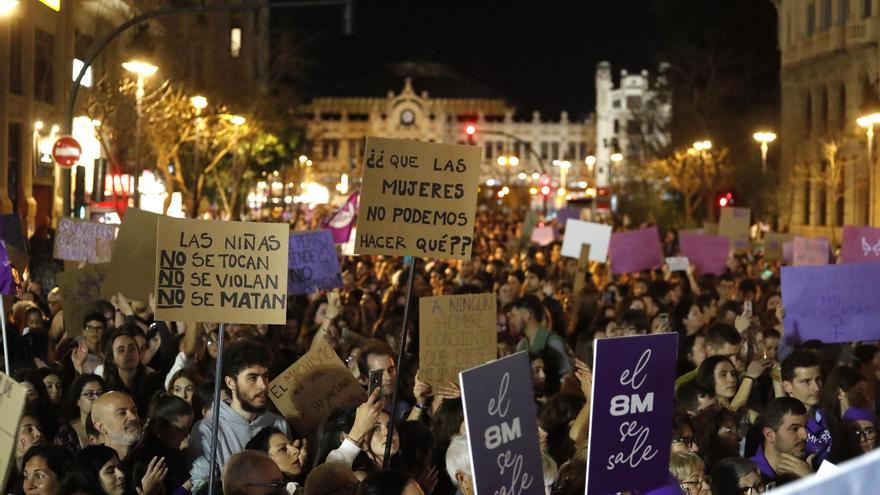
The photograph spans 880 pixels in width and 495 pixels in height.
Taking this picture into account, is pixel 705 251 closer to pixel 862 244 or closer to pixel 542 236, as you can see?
pixel 862 244

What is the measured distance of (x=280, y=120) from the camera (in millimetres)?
49906

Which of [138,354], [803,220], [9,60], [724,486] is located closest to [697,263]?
[138,354]

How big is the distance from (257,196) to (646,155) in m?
21.9

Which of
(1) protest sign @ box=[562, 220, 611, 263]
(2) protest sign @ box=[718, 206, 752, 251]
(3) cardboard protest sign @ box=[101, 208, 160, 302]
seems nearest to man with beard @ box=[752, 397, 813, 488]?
(3) cardboard protest sign @ box=[101, 208, 160, 302]

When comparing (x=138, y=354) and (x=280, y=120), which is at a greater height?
(x=280, y=120)

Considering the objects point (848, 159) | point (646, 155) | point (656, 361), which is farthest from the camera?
point (646, 155)

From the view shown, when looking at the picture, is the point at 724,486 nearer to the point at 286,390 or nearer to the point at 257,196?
the point at 286,390

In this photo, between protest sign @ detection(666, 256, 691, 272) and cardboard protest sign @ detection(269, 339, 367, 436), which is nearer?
cardboard protest sign @ detection(269, 339, 367, 436)

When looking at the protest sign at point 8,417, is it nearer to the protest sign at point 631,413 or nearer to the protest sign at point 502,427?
the protest sign at point 502,427

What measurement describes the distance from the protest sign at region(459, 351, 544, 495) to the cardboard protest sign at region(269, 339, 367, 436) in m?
2.46

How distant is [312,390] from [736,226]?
16.2m

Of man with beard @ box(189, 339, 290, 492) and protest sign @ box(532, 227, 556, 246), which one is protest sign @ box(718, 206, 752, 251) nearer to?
protest sign @ box(532, 227, 556, 246)

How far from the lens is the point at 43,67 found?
3406 cm

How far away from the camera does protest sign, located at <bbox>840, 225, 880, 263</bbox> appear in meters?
14.6
